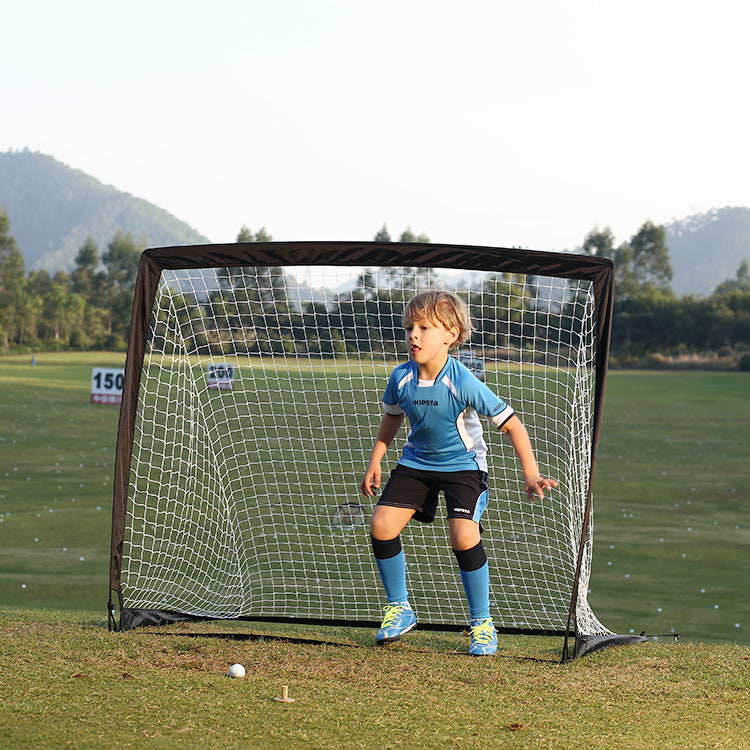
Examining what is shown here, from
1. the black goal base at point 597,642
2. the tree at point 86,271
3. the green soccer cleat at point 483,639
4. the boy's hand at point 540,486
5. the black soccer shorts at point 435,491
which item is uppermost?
the tree at point 86,271

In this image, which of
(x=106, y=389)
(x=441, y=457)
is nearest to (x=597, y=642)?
(x=441, y=457)

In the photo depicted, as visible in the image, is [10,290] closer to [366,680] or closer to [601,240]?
[601,240]

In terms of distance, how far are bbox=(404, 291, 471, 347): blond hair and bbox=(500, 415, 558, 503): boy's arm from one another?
434 millimetres

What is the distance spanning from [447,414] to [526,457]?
36cm

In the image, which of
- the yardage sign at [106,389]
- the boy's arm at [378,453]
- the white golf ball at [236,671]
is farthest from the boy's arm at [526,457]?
the yardage sign at [106,389]

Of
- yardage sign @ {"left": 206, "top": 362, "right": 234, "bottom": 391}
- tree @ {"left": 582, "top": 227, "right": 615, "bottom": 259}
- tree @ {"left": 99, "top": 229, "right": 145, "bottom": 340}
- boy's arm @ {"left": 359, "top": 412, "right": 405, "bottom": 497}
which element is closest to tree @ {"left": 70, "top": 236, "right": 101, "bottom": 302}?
tree @ {"left": 99, "top": 229, "right": 145, "bottom": 340}

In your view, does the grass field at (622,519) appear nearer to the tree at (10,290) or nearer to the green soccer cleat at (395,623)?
the green soccer cleat at (395,623)

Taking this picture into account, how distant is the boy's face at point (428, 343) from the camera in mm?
3650

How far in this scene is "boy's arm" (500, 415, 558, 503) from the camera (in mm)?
3455

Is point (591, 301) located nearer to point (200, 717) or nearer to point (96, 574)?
point (200, 717)

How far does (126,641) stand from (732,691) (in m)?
2.31

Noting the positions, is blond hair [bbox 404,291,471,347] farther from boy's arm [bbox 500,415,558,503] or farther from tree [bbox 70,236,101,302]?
tree [bbox 70,236,101,302]

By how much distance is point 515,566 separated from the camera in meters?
6.40

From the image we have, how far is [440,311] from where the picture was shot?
369 centimetres
